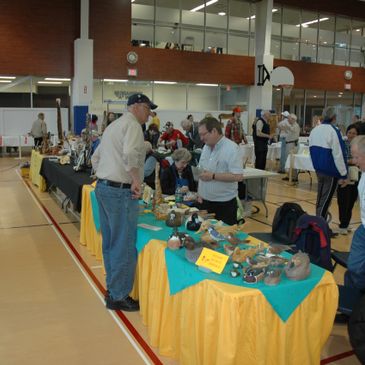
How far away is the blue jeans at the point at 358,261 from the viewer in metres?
2.48

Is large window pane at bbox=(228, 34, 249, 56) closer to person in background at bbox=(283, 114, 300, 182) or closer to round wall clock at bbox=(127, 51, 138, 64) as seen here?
round wall clock at bbox=(127, 51, 138, 64)

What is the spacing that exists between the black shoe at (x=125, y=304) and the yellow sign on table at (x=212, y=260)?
106cm

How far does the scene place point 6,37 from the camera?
41.4ft

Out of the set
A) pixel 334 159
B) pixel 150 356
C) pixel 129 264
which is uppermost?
pixel 334 159

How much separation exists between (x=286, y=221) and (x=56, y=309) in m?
1.88

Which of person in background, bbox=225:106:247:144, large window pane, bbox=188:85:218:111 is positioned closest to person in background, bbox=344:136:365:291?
person in background, bbox=225:106:247:144

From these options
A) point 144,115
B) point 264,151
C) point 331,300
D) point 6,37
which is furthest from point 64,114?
point 331,300

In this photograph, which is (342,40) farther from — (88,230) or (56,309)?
(56,309)

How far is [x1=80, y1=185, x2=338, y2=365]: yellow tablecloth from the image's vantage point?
187cm

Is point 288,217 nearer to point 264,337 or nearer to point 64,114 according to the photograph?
point 264,337

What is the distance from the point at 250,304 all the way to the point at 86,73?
478 inches

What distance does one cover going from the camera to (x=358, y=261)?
2500mm

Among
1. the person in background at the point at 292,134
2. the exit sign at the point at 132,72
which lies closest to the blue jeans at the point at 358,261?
the person in background at the point at 292,134

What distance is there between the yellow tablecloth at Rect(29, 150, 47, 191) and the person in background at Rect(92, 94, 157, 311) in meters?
4.96
